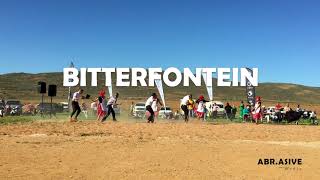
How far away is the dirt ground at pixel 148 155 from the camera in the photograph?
10172 millimetres

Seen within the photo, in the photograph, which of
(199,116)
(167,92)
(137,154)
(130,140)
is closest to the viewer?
(137,154)

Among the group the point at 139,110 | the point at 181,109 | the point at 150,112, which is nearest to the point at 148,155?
the point at 150,112

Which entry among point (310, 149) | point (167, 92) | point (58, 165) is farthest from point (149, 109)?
point (167, 92)

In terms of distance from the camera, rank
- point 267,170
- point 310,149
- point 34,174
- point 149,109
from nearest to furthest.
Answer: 1. point 34,174
2. point 267,170
3. point 310,149
4. point 149,109

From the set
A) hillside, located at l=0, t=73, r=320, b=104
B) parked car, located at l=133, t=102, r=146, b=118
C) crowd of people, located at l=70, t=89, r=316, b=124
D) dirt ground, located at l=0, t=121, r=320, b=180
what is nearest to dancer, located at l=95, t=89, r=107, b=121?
crowd of people, located at l=70, t=89, r=316, b=124

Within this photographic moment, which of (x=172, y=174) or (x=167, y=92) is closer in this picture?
(x=172, y=174)

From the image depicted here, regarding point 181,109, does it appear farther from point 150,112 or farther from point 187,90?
point 187,90

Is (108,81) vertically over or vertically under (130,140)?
over

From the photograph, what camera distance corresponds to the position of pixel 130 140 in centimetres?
1608

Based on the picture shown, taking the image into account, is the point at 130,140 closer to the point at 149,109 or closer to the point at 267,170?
the point at 267,170

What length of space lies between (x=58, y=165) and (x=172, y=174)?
97.6 inches

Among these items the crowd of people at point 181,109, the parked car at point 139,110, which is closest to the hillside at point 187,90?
the parked car at point 139,110

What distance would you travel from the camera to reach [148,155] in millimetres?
12617

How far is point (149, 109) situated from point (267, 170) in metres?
15.8
